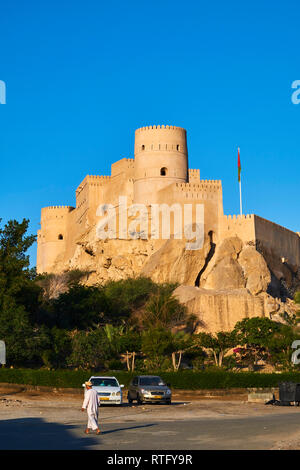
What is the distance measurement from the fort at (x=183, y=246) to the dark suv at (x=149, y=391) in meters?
20.1

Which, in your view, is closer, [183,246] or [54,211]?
[183,246]

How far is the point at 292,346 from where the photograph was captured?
36188 mm

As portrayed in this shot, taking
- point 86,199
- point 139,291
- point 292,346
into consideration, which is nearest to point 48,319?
point 139,291

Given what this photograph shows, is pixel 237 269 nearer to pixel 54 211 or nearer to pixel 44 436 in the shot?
pixel 54 211

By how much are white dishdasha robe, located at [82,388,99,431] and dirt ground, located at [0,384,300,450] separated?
192 cm

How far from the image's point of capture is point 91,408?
13.9m

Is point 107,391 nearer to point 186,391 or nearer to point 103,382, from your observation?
point 103,382

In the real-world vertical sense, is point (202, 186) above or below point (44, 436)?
above

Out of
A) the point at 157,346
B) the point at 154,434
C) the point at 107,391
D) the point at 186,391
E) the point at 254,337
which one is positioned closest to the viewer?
the point at 154,434

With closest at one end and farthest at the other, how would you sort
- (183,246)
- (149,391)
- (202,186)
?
(149,391) → (183,246) → (202,186)

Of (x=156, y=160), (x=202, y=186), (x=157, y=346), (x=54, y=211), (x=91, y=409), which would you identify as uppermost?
(x=156, y=160)

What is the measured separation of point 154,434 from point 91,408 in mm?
1437

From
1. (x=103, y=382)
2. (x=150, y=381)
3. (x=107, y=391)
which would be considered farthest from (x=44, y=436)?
(x=150, y=381)
